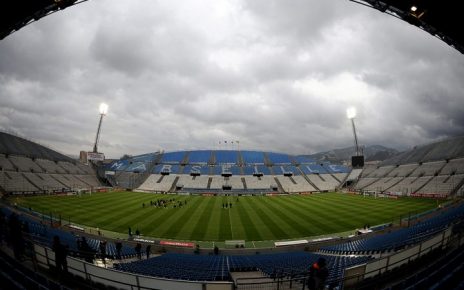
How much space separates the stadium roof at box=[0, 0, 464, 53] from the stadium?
0.07 metres

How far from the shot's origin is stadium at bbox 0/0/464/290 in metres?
8.95

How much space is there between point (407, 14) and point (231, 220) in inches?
1094

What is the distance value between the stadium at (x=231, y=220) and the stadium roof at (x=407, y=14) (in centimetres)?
7

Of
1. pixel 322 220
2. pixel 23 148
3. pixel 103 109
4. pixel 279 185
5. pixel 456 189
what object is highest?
pixel 103 109

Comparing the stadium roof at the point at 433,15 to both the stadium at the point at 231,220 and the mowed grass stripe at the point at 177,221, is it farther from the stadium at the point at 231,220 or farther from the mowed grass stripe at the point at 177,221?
the mowed grass stripe at the point at 177,221

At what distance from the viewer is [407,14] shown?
1193 centimetres

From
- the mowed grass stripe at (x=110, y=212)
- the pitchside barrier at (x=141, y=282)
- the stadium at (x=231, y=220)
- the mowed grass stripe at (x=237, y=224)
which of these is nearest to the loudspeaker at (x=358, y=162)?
the stadium at (x=231, y=220)

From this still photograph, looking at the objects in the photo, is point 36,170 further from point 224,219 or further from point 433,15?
point 433,15

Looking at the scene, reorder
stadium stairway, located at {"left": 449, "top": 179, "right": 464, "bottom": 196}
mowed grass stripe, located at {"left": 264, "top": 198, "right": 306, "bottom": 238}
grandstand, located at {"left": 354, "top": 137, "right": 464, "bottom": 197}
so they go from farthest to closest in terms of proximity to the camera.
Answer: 1. grandstand, located at {"left": 354, "top": 137, "right": 464, "bottom": 197}
2. stadium stairway, located at {"left": 449, "top": 179, "right": 464, "bottom": 196}
3. mowed grass stripe, located at {"left": 264, "top": 198, "right": 306, "bottom": 238}

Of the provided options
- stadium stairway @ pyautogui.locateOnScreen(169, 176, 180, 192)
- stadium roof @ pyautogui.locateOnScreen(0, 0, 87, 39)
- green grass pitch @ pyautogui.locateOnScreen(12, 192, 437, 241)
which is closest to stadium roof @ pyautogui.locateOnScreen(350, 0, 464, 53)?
stadium roof @ pyautogui.locateOnScreen(0, 0, 87, 39)

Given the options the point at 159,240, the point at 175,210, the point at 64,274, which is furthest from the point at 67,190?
the point at 64,274

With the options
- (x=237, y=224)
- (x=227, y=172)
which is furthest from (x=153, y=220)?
(x=227, y=172)

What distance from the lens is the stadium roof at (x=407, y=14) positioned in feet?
36.3

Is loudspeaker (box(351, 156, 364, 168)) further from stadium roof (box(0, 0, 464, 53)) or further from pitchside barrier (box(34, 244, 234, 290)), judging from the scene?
pitchside barrier (box(34, 244, 234, 290))
